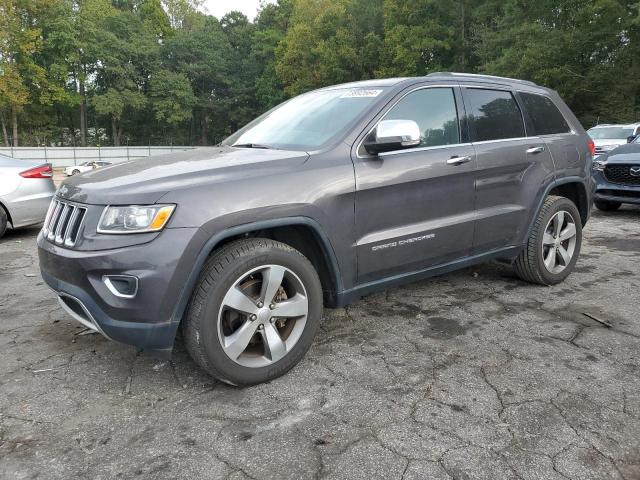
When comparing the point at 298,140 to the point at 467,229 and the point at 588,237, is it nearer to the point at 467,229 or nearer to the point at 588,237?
the point at 467,229

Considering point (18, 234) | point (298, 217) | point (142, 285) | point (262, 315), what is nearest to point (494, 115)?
point (298, 217)

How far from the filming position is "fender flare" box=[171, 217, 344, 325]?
2434mm

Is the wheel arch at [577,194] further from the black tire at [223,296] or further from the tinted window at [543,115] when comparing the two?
the black tire at [223,296]

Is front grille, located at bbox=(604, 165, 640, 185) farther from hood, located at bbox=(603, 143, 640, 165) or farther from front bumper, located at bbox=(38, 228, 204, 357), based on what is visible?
front bumper, located at bbox=(38, 228, 204, 357)

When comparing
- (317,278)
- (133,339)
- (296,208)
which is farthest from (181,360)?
(296,208)

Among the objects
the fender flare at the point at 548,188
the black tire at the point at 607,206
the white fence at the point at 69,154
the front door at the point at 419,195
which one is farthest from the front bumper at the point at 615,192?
the white fence at the point at 69,154

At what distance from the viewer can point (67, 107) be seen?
53281mm

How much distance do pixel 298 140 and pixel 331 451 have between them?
191 centimetres

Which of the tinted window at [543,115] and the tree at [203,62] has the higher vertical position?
the tree at [203,62]

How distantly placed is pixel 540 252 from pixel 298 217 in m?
2.42

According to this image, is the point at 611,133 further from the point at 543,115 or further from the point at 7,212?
the point at 7,212

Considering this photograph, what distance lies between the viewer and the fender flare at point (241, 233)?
95.8 inches

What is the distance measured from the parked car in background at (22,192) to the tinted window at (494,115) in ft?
19.2

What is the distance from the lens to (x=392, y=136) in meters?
2.93
